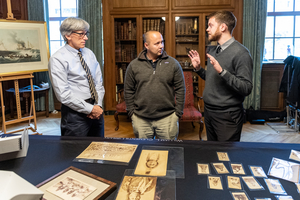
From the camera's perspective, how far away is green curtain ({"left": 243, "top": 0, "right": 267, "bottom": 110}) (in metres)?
4.88

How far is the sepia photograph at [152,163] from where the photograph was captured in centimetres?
120

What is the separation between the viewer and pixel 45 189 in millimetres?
1067

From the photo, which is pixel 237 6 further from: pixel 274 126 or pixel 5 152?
pixel 5 152

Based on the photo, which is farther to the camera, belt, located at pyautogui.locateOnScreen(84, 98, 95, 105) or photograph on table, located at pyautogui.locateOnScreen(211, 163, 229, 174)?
belt, located at pyautogui.locateOnScreen(84, 98, 95, 105)

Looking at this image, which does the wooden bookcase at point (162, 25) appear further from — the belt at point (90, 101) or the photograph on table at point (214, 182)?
the photograph on table at point (214, 182)

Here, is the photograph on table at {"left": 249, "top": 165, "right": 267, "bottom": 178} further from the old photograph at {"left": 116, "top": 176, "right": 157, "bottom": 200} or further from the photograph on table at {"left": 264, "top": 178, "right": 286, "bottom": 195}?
the old photograph at {"left": 116, "top": 176, "right": 157, "bottom": 200}

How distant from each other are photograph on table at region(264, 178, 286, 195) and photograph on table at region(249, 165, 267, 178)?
4cm

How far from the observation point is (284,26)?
5.34 meters

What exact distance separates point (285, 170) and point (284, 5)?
5274 mm

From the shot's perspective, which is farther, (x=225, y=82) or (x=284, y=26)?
(x=284, y=26)

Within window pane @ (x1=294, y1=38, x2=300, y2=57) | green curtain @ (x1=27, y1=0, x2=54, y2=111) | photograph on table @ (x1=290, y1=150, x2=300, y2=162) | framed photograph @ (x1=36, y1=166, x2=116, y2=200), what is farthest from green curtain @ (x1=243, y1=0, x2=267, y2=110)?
framed photograph @ (x1=36, y1=166, x2=116, y2=200)

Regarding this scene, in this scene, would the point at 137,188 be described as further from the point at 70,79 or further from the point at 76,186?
the point at 70,79

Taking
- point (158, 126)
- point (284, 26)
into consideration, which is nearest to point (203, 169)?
point (158, 126)

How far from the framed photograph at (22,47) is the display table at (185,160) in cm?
280
